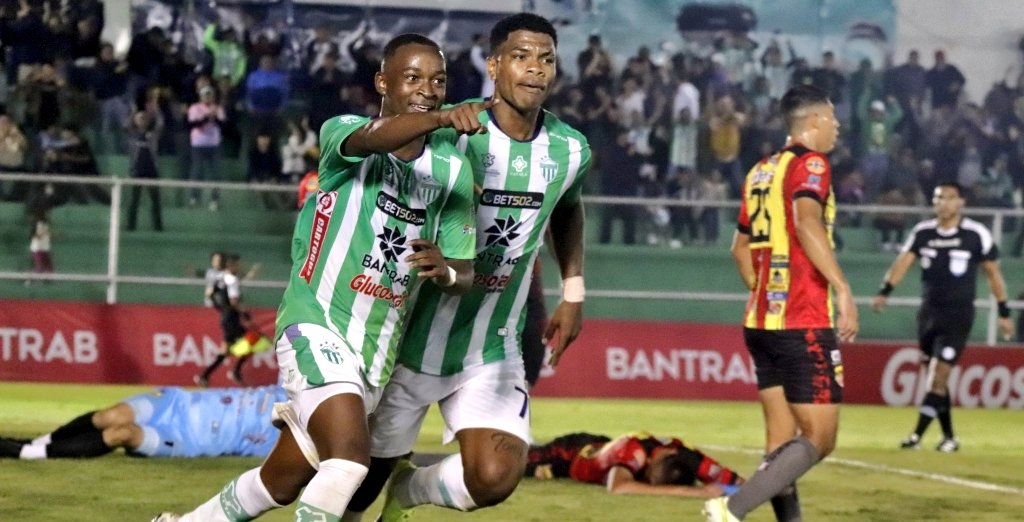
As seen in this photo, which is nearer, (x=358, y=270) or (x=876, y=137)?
(x=358, y=270)

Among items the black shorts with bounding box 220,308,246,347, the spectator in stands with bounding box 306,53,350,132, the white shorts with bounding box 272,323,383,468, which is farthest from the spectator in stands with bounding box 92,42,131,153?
the white shorts with bounding box 272,323,383,468

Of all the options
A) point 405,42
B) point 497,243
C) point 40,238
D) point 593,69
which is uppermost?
point 593,69

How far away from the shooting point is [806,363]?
24.8ft

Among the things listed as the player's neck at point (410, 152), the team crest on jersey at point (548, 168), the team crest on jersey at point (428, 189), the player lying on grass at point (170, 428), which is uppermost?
the player's neck at point (410, 152)

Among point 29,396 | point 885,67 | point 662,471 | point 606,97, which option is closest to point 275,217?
point 29,396

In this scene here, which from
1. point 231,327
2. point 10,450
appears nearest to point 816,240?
point 10,450

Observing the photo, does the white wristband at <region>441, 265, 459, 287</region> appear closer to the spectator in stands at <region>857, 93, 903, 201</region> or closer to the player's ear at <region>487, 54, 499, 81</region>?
the player's ear at <region>487, 54, 499, 81</region>

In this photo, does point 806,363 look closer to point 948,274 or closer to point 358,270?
point 358,270

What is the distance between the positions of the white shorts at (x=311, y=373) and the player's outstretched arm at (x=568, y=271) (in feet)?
3.25

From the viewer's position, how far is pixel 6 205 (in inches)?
590

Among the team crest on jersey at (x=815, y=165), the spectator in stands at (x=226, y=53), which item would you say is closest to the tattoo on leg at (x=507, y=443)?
the team crest on jersey at (x=815, y=165)

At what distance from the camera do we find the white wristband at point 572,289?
6465 millimetres

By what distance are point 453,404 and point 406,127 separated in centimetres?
148

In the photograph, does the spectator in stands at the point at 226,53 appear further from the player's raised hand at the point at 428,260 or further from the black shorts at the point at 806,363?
the player's raised hand at the point at 428,260
